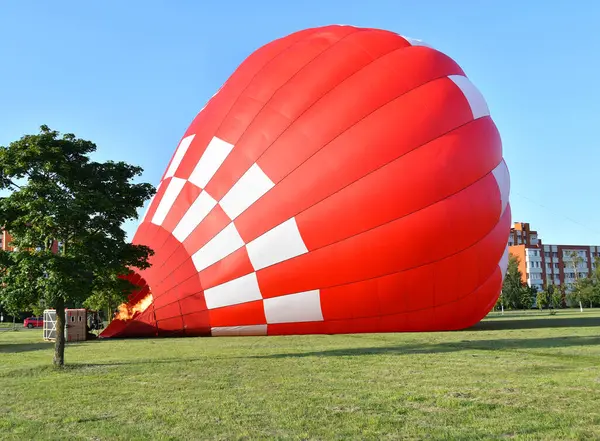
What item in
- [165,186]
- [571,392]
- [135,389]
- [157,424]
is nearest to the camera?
[157,424]

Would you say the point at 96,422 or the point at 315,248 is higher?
the point at 315,248

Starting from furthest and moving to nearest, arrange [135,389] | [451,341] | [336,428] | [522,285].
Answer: [522,285]
[451,341]
[135,389]
[336,428]

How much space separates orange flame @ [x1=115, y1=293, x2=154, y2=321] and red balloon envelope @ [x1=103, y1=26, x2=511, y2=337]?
0.05 metres

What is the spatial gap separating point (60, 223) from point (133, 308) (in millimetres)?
5235

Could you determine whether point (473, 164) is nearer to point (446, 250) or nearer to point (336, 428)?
point (446, 250)

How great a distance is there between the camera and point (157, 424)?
5199 millimetres

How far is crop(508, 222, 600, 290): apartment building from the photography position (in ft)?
307

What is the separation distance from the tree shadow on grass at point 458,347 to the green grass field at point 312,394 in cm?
6

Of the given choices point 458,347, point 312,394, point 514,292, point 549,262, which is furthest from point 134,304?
point 549,262

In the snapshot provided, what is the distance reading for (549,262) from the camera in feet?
316

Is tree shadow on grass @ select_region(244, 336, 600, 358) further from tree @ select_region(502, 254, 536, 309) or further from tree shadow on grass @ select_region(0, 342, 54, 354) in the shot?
tree @ select_region(502, 254, 536, 309)

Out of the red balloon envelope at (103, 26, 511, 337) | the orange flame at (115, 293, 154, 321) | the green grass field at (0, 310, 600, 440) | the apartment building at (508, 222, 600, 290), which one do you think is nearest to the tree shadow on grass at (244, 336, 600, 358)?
the green grass field at (0, 310, 600, 440)

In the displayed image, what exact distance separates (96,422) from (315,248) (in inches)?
310

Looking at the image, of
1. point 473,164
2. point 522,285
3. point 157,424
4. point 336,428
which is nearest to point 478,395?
point 336,428
